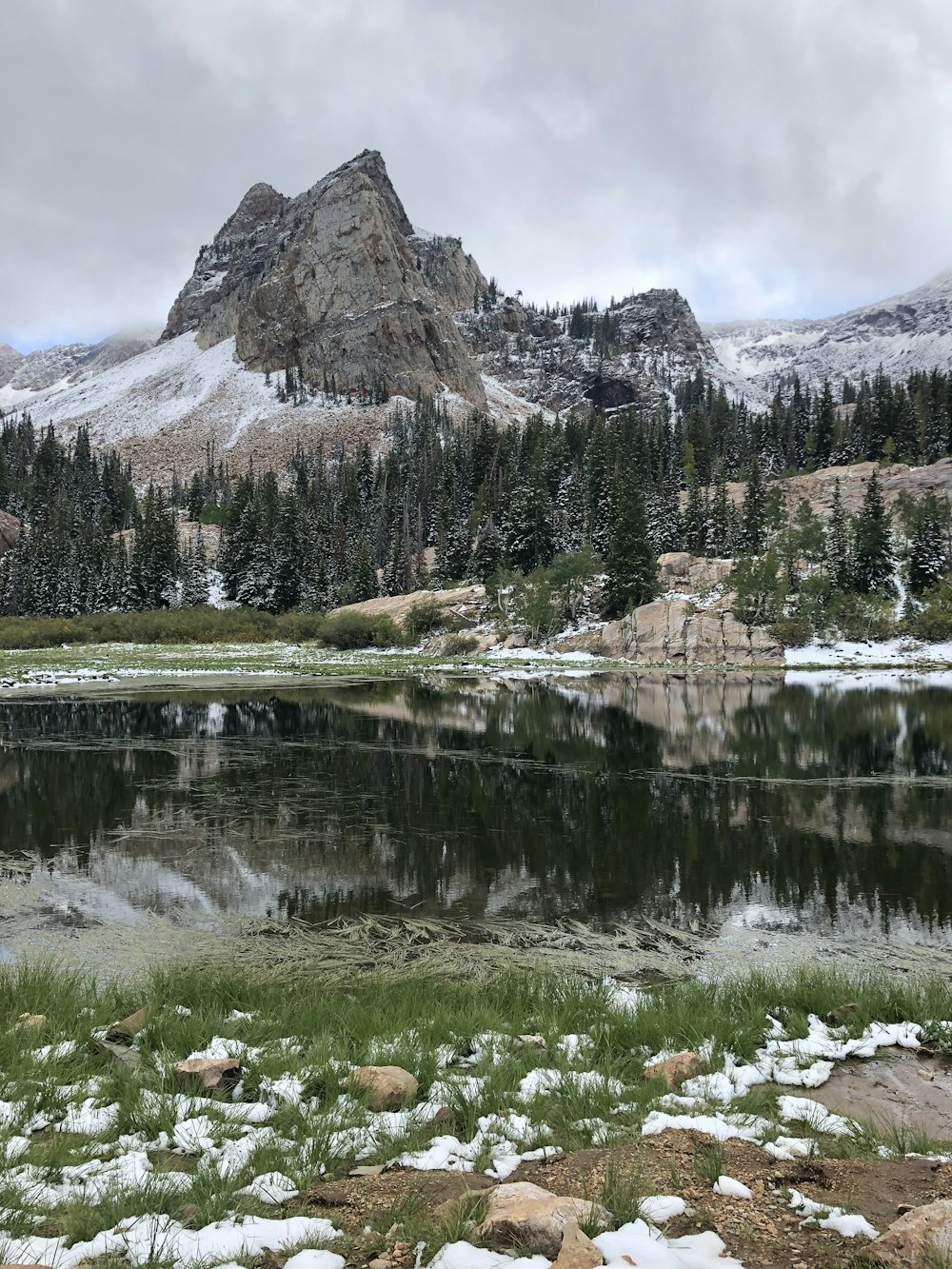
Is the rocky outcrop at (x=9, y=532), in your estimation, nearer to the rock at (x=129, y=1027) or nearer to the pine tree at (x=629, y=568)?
the pine tree at (x=629, y=568)

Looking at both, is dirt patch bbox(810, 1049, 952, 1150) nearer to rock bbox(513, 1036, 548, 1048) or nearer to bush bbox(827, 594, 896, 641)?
rock bbox(513, 1036, 548, 1048)

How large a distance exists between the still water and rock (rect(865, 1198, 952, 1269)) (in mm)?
7042

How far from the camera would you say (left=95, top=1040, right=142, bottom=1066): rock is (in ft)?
19.0

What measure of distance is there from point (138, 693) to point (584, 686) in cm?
2628

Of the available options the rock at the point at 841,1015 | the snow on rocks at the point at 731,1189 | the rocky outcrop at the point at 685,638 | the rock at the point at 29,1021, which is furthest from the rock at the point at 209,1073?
the rocky outcrop at the point at 685,638

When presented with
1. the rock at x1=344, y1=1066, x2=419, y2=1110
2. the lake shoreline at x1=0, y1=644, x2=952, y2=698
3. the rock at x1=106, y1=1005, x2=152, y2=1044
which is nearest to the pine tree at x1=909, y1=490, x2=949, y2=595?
the lake shoreline at x1=0, y1=644, x2=952, y2=698

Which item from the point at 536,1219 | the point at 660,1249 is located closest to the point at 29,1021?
the point at 536,1219

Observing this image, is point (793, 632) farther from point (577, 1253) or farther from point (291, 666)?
point (577, 1253)

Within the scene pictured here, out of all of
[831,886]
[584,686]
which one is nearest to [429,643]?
[584,686]

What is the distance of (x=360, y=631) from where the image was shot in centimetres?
8094

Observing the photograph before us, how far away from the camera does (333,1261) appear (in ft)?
11.4

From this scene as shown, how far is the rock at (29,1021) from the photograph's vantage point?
20.5ft

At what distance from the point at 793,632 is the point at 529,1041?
226 ft

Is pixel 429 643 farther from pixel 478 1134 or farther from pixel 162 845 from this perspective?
pixel 478 1134
